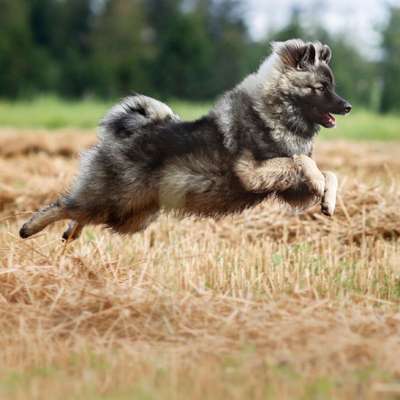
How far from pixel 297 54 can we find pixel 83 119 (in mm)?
15991

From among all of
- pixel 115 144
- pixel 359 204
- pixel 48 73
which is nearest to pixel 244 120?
pixel 115 144

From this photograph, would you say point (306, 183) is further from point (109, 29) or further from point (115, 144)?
point (109, 29)

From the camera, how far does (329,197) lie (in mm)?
5535

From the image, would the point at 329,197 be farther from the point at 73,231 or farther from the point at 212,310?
the point at 73,231

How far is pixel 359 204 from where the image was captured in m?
7.26

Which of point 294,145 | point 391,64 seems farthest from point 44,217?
point 391,64

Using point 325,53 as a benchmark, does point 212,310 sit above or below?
below

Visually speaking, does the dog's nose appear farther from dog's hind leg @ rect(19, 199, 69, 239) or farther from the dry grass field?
dog's hind leg @ rect(19, 199, 69, 239)

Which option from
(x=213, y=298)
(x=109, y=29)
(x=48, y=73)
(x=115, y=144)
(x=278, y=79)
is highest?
(x=109, y=29)

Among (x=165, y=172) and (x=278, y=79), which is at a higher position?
(x=278, y=79)

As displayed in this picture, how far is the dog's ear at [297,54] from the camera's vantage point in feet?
18.5

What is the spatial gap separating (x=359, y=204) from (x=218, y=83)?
29992mm

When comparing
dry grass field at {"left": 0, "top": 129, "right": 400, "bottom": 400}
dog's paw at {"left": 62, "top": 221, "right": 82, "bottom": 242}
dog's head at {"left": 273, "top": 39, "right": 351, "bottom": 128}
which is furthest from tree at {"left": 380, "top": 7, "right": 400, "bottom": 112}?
dog's paw at {"left": 62, "top": 221, "right": 82, "bottom": 242}

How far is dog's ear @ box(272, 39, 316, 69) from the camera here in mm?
5637
